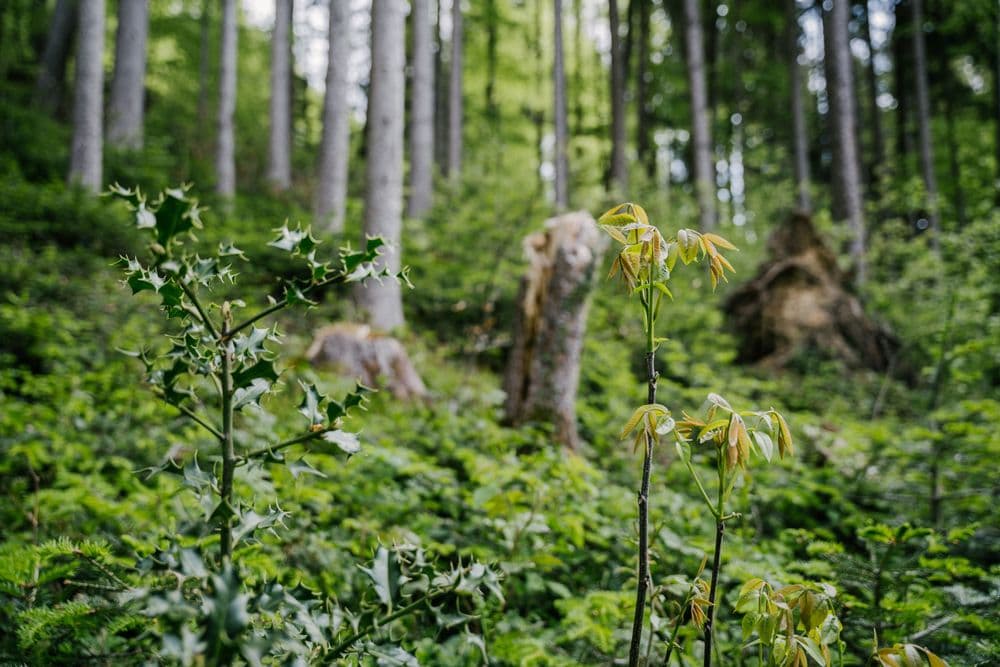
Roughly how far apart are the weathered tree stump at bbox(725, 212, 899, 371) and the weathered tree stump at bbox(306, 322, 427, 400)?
5792 millimetres

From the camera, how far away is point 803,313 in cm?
924

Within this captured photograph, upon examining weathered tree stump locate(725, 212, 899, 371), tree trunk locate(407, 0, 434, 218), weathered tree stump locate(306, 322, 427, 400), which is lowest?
weathered tree stump locate(306, 322, 427, 400)

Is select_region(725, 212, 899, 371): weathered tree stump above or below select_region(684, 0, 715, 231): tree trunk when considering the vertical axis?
below

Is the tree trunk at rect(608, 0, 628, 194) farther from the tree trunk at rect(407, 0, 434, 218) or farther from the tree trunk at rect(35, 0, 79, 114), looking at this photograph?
the tree trunk at rect(35, 0, 79, 114)

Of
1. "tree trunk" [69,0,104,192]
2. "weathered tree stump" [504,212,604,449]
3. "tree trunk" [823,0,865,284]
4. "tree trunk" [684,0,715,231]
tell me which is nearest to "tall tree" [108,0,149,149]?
"tree trunk" [69,0,104,192]

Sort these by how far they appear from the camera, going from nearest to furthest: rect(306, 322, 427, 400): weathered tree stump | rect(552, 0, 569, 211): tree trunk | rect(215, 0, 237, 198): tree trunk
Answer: rect(306, 322, 427, 400): weathered tree stump → rect(215, 0, 237, 198): tree trunk → rect(552, 0, 569, 211): tree trunk

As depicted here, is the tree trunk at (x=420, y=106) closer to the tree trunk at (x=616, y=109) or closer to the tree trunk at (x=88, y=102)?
the tree trunk at (x=88, y=102)

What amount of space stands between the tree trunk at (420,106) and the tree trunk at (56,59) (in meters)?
9.25

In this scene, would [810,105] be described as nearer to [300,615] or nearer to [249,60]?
[249,60]

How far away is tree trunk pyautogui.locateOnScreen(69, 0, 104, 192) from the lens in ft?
27.8

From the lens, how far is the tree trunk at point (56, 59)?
48.2 feet

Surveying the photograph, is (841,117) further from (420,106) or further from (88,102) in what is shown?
(88,102)

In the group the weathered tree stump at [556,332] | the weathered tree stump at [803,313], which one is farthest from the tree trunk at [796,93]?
the weathered tree stump at [556,332]

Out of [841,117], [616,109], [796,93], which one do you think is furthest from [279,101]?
[796,93]
